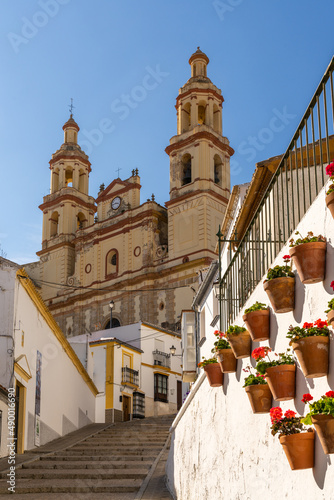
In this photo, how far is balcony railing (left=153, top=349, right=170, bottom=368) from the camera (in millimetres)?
36809

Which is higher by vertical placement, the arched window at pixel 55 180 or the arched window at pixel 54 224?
the arched window at pixel 55 180

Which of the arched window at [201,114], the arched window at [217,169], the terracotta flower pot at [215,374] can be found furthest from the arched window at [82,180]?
the terracotta flower pot at [215,374]

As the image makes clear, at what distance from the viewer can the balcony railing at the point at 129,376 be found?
33684 mm

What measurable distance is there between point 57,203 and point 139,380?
19.0m

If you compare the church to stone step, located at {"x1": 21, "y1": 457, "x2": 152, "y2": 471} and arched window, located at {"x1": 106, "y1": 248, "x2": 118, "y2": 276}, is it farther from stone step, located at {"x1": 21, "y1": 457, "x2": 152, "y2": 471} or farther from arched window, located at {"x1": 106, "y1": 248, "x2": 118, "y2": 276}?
stone step, located at {"x1": 21, "y1": 457, "x2": 152, "y2": 471}

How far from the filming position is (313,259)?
4.48 m

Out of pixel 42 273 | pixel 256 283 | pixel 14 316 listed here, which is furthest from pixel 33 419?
pixel 42 273

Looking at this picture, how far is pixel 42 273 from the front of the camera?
161ft

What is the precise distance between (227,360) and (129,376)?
27.9 m

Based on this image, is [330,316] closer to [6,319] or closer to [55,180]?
[6,319]

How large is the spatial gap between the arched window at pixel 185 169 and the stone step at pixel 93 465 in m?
29.5

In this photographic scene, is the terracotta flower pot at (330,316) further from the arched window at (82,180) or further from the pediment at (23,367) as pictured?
the arched window at (82,180)

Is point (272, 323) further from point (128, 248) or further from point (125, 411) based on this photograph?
point (128, 248)

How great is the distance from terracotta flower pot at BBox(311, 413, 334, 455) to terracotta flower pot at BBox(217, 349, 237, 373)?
2802 mm
